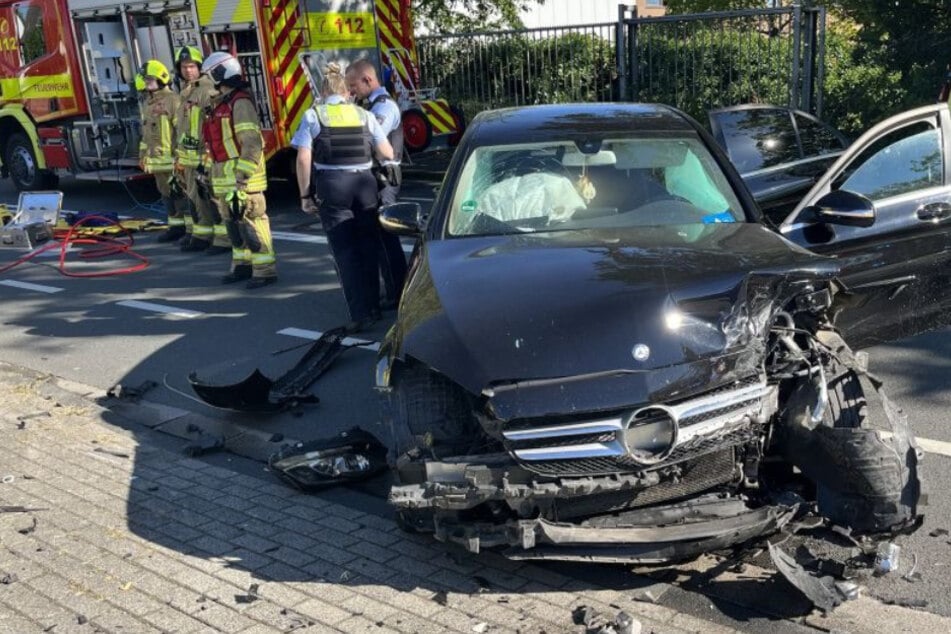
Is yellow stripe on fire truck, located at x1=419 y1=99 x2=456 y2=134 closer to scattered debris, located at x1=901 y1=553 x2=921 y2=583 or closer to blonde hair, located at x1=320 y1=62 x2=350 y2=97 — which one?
blonde hair, located at x1=320 y1=62 x2=350 y2=97

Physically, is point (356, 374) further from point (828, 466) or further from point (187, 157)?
point (187, 157)

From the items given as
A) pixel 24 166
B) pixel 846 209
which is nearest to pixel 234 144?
pixel 846 209

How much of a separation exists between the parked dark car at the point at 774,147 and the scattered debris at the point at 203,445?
142 inches

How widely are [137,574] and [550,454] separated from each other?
1758mm

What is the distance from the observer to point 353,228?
279 inches

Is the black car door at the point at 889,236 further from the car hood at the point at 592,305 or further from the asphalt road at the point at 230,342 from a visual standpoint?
the car hood at the point at 592,305

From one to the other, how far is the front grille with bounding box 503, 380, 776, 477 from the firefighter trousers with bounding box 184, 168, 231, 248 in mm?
7575

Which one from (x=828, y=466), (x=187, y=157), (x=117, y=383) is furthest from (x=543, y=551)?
(x=187, y=157)

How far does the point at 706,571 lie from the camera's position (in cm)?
356

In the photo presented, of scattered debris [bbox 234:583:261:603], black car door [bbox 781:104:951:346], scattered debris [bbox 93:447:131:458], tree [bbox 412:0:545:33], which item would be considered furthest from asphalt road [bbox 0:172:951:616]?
tree [bbox 412:0:545:33]

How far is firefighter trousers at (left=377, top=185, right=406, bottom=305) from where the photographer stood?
7.35m

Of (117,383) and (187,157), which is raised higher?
(187,157)

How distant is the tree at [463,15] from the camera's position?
61.0 ft

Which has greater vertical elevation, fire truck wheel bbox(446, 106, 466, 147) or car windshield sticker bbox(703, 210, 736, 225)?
car windshield sticker bbox(703, 210, 736, 225)
